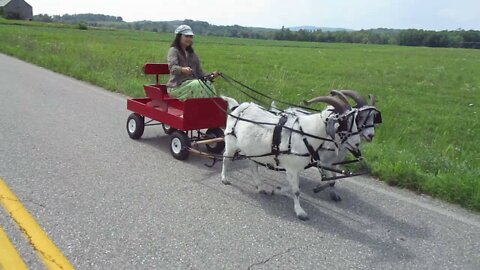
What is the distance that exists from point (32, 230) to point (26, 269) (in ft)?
2.13

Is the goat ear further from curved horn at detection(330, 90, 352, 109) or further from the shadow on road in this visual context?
the shadow on road

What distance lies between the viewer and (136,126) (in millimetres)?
6977

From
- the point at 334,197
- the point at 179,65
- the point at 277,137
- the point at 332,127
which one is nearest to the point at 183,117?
the point at 179,65

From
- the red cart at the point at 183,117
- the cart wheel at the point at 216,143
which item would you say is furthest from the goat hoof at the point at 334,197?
the cart wheel at the point at 216,143

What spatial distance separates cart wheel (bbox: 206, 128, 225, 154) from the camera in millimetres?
6398

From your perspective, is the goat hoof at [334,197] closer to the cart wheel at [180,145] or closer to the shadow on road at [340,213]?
the shadow on road at [340,213]

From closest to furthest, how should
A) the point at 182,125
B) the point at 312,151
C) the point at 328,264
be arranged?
the point at 328,264 < the point at 312,151 < the point at 182,125

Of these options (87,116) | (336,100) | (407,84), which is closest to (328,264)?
(336,100)

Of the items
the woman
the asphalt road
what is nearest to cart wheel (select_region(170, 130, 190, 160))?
the asphalt road

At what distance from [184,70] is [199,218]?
277 cm

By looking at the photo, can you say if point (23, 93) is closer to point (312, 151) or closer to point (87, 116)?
point (87, 116)

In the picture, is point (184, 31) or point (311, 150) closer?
point (311, 150)

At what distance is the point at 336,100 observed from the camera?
13.2 feet

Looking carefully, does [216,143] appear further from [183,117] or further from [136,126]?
[136,126]
